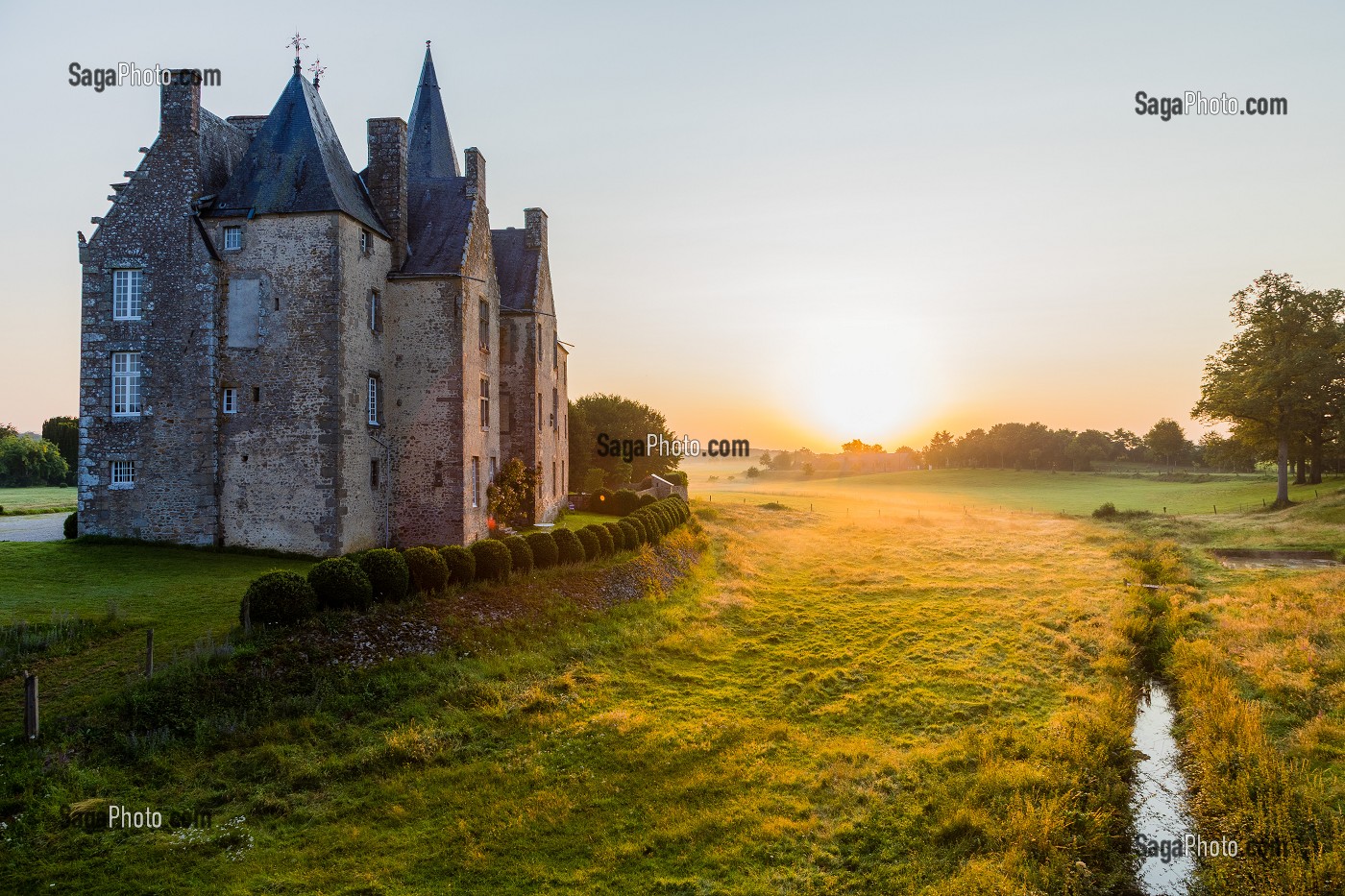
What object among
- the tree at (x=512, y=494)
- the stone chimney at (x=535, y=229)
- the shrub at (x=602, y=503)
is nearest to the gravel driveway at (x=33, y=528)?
the tree at (x=512, y=494)

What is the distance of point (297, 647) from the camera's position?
15.5 meters

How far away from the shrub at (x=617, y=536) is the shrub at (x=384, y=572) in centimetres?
985

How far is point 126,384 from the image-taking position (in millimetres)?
25781

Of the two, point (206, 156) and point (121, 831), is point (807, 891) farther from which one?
point (206, 156)

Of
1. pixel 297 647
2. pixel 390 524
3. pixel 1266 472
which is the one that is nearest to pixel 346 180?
pixel 390 524

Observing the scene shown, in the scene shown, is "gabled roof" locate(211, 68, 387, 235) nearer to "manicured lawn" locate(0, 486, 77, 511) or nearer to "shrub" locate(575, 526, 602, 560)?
"shrub" locate(575, 526, 602, 560)

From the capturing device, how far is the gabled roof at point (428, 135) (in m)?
37.1

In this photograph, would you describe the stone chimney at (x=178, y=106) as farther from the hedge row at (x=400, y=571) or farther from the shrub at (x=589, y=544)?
the shrub at (x=589, y=544)

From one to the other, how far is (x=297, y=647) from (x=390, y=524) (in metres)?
13.3

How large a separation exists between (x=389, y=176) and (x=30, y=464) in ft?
214

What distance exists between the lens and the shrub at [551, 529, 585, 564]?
24.8 meters

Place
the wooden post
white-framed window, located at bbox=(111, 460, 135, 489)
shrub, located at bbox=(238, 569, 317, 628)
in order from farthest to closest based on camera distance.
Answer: white-framed window, located at bbox=(111, 460, 135, 489) < shrub, located at bbox=(238, 569, 317, 628) < the wooden post

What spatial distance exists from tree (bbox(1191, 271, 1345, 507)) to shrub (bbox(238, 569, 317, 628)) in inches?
2306

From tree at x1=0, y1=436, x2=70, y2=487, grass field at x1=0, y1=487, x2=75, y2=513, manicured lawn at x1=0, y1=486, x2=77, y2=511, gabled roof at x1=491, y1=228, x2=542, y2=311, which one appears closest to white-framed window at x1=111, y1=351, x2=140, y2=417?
gabled roof at x1=491, y1=228, x2=542, y2=311
